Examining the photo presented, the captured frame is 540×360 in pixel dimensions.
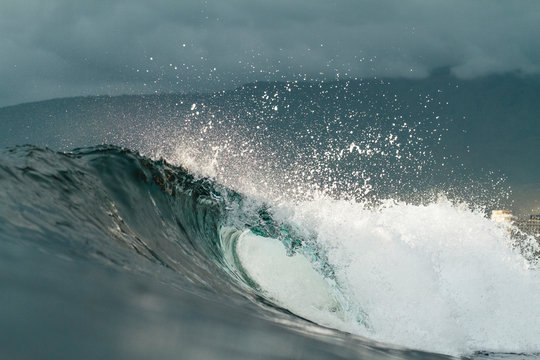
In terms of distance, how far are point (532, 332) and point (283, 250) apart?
4.18 metres

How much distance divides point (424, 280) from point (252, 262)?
302 centimetres

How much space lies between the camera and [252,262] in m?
7.79

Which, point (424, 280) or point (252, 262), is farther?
point (252, 262)

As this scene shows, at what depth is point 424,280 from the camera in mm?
6137

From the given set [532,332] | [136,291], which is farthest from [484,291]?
[136,291]

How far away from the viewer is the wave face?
1.69 metres

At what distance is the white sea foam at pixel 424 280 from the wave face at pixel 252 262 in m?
0.03

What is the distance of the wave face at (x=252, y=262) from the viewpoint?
169cm

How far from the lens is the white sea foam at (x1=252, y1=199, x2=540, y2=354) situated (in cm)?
523

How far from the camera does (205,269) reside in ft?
15.9

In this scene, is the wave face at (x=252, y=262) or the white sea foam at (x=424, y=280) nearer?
the wave face at (x=252, y=262)

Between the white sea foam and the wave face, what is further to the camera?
the white sea foam

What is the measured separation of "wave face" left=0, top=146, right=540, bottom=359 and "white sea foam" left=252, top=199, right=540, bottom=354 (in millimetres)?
29

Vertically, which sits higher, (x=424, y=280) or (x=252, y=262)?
(x=424, y=280)
